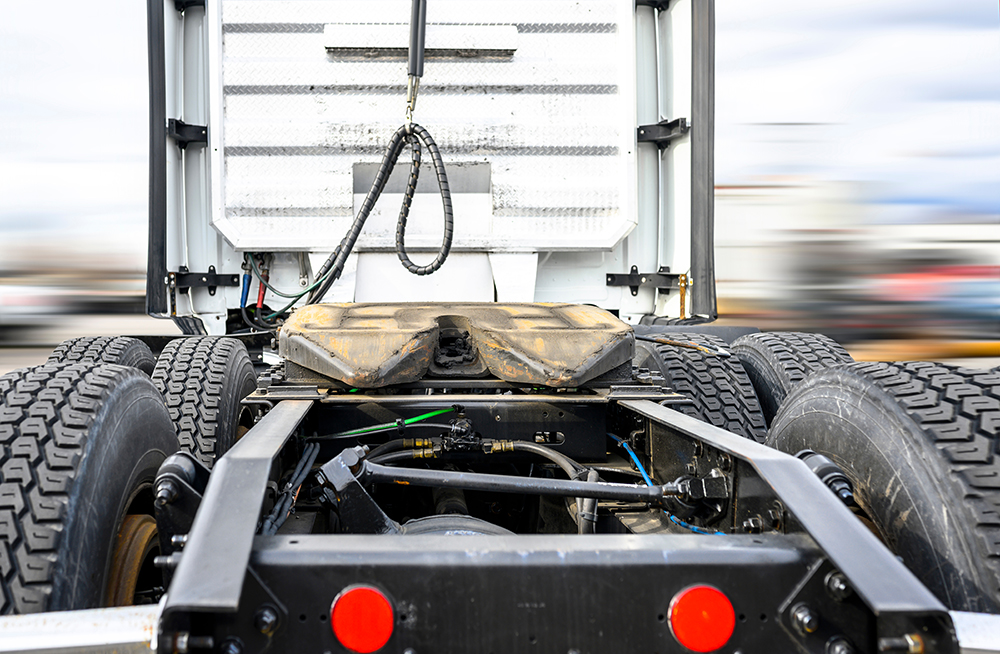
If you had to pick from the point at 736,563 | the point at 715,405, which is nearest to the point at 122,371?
the point at 736,563

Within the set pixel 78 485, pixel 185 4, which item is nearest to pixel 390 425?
pixel 78 485

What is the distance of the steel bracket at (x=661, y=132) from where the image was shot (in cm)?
414

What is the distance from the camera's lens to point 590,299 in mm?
4430

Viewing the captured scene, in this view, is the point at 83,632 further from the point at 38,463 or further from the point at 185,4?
the point at 185,4

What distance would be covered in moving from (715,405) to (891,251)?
5.78m

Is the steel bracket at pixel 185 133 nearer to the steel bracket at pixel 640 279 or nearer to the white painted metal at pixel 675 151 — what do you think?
the steel bracket at pixel 640 279

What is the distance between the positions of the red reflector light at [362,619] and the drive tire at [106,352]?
8.85ft

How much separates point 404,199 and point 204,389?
4.93 feet

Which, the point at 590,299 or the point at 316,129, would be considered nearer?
the point at 316,129

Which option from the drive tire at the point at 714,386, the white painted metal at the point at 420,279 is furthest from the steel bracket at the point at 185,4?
the drive tire at the point at 714,386

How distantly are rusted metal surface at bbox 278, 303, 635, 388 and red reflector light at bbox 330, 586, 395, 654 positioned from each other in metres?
1.21

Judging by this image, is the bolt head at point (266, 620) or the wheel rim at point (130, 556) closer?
the bolt head at point (266, 620)

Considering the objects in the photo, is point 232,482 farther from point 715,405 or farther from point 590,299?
point 590,299

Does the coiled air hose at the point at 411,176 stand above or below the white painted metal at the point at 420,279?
above
